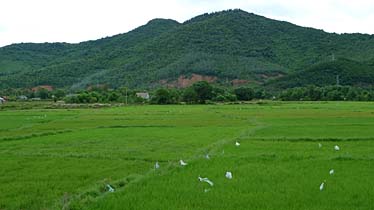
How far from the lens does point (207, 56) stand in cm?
10819

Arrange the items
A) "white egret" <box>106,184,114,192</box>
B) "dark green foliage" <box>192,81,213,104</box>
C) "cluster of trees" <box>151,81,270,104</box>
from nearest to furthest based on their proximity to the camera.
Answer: "white egret" <box>106,184,114,192</box>, "cluster of trees" <box>151,81,270,104</box>, "dark green foliage" <box>192,81,213,104</box>

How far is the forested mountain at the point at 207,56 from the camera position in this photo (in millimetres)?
101250

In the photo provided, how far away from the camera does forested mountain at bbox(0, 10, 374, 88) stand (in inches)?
3986

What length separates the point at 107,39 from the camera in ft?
484

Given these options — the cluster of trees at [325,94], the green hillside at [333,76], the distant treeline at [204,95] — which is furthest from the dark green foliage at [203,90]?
the green hillside at [333,76]

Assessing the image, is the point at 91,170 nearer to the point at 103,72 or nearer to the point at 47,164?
the point at 47,164

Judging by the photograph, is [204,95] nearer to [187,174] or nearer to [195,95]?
[195,95]

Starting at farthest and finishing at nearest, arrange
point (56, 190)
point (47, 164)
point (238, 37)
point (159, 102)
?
1. point (238, 37)
2. point (159, 102)
3. point (47, 164)
4. point (56, 190)

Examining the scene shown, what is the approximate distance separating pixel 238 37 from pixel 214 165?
371ft

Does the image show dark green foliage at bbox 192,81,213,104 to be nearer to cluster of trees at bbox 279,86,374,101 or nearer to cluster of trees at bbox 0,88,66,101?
cluster of trees at bbox 279,86,374,101

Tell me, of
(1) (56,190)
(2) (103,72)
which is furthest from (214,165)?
(2) (103,72)

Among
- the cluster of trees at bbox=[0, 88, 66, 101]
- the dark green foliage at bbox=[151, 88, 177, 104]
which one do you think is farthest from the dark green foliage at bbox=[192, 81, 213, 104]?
the cluster of trees at bbox=[0, 88, 66, 101]

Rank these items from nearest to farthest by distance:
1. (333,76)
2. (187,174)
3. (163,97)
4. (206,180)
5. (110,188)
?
(110,188)
(206,180)
(187,174)
(163,97)
(333,76)

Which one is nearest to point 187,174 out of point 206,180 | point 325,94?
point 206,180
